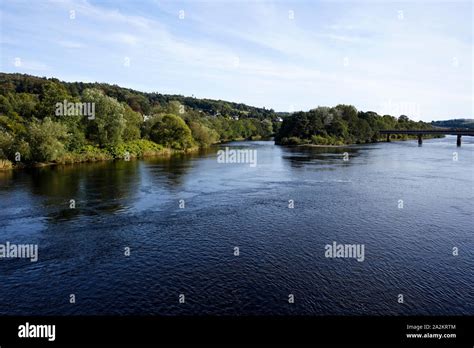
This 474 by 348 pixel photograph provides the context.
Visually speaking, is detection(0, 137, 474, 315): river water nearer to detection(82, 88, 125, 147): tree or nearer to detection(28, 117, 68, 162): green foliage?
detection(28, 117, 68, 162): green foliage

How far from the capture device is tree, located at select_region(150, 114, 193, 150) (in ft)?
306

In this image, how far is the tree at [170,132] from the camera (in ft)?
306

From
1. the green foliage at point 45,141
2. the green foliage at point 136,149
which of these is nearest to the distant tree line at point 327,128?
the green foliage at point 136,149

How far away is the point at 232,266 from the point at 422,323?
10.5m

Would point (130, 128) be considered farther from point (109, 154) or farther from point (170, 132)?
point (170, 132)

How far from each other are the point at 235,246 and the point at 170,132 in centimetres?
7176

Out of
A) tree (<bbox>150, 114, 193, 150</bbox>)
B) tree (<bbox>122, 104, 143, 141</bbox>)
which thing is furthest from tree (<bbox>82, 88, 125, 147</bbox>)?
tree (<bbox>150, 114, 193, 150</bbox>)

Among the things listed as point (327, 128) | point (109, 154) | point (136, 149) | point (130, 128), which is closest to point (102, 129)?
point (109, 154)

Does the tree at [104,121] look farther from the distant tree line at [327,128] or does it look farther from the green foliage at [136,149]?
the distant tree line at [327,128]

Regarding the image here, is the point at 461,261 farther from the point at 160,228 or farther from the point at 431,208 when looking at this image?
the point at 160,228

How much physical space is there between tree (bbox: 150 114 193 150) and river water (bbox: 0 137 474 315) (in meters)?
44.9

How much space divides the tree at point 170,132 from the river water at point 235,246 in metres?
44.9

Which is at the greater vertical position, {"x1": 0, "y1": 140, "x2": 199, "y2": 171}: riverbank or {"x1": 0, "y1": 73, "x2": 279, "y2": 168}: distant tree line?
{"x1": 0, "y1": 73, "x2": 279, "y2": 168}: distant tree line

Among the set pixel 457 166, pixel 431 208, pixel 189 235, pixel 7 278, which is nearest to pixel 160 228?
pixel 189 235
